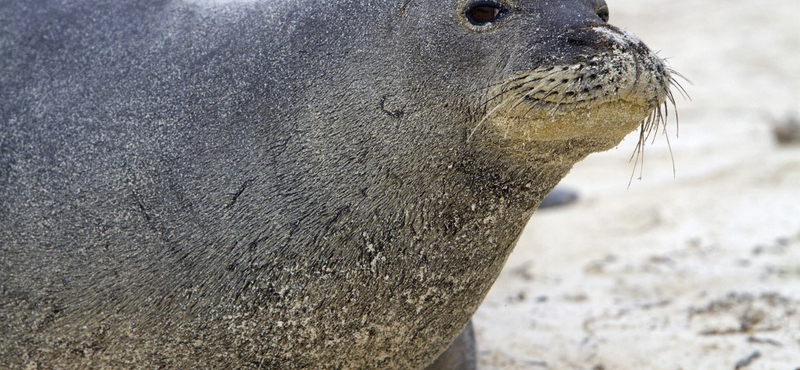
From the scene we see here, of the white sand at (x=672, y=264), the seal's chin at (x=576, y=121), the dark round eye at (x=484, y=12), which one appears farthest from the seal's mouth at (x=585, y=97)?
the white sand at (x=672, y=264)

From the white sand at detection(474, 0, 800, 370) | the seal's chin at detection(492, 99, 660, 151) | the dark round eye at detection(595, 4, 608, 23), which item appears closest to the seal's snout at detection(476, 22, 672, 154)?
the seal's chin at detection(492, 99, 660, 151)

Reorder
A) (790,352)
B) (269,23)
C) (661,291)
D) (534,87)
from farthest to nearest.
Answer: (661,291)
(790,352)
(269,23)
(534,87)

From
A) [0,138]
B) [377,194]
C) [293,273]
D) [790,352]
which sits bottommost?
[790,352]

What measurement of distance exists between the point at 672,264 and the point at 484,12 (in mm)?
2733

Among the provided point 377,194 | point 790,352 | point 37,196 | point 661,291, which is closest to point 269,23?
point 377,194

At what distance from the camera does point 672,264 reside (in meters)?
4.50

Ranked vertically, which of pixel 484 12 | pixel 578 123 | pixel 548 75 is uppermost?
pixel 484 12

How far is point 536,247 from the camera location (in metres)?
5.09

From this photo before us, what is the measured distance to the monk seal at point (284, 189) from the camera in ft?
7.30

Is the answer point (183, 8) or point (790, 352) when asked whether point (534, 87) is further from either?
point (790, 352)

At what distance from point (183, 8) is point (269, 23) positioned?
312 mm

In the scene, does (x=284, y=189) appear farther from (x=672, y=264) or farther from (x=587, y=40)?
(x=672, y=264)

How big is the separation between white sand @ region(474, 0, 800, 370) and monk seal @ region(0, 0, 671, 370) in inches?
54.2

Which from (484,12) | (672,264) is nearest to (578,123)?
(484,12)
